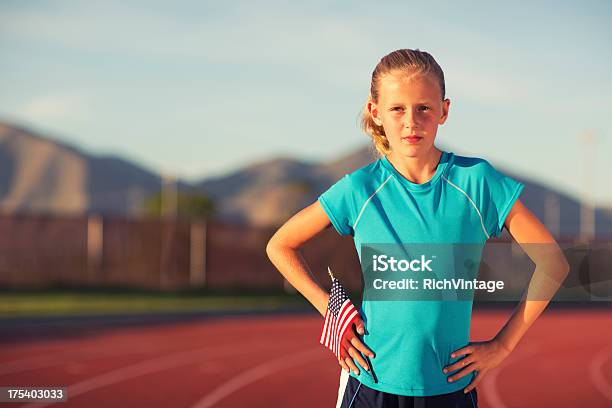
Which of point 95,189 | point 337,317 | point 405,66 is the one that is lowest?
point 337,317

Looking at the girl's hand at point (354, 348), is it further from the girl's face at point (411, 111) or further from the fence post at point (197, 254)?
the fence post at point (197, 254)

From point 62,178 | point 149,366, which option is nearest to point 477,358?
point 149,366

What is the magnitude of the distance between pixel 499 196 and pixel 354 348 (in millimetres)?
560

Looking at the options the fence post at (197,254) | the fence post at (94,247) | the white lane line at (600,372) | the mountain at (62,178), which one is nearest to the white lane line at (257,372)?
the white lane line at (600,372)

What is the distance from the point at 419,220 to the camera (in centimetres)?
230

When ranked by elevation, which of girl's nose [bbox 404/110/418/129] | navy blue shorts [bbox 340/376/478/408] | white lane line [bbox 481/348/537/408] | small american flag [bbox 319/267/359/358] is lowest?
white lane line [bbox 481/348/537/408]

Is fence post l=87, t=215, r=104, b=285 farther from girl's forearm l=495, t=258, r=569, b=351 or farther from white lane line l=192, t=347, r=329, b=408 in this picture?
girl's forearm l=495, t=258, r=569, b=351

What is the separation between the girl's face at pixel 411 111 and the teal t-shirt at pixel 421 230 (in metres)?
0.08

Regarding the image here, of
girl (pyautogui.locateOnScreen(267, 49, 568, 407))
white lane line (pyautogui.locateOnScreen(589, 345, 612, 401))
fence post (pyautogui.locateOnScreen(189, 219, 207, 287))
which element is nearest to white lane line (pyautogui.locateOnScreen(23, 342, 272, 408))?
white lane line (pyautogui.locateOnScreen(589, 345, 612, 401))

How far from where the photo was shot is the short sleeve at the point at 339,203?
7.82 ft

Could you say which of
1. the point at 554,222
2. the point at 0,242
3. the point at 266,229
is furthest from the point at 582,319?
the point at 554,222

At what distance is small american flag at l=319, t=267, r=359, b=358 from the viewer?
237cm

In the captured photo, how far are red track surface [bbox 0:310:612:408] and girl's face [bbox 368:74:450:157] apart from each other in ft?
25.0

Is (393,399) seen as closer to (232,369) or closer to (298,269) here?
(298,269)
